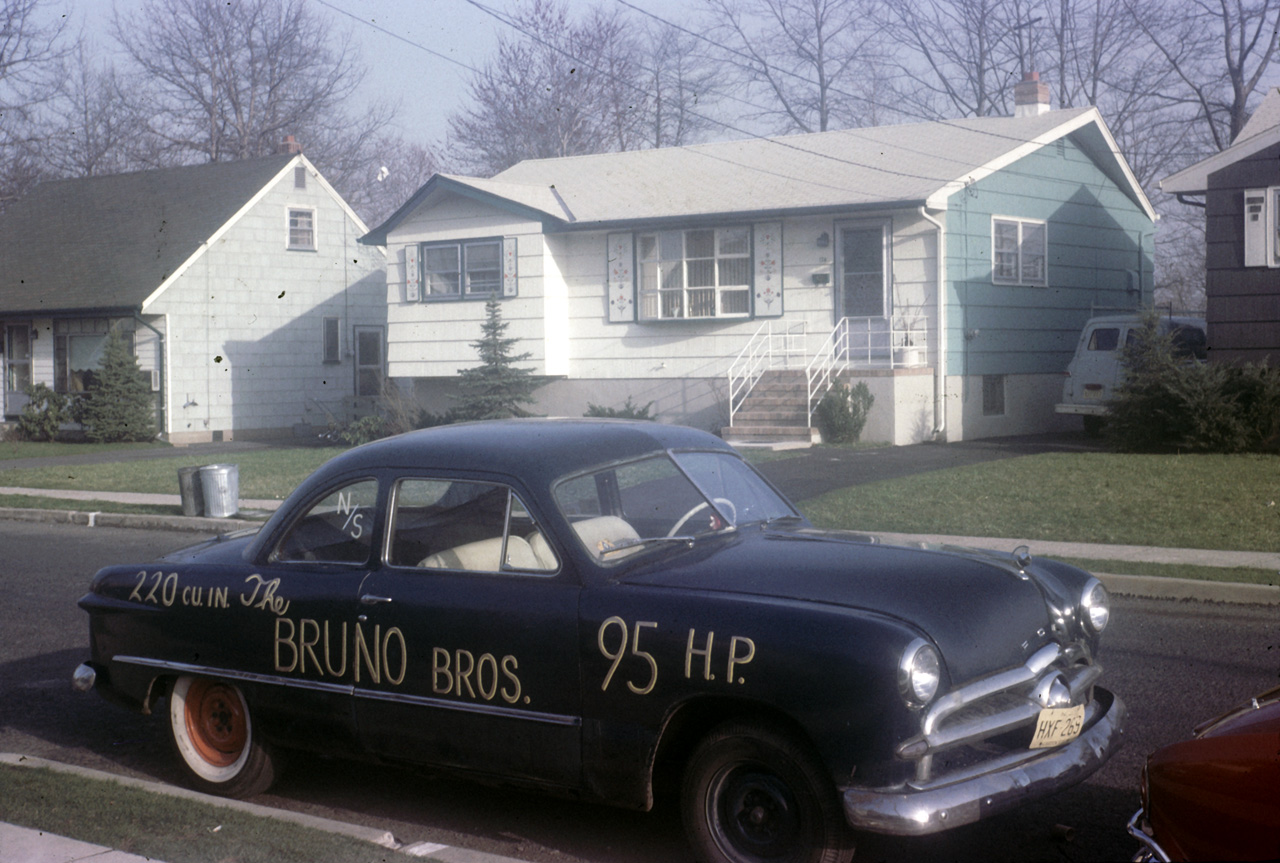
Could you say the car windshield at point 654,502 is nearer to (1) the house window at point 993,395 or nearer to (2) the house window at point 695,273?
(2) the house window at point 695,273

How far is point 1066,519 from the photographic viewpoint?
40.2ft

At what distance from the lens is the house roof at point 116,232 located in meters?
30.3

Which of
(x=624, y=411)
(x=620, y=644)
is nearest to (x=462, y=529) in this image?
(x=620, y=644)

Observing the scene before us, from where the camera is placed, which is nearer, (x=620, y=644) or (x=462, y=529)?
(x=620, y=644)

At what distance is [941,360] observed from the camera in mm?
21875

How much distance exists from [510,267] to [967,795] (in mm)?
A: 21404

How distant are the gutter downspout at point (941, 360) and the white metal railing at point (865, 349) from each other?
1.00 feet

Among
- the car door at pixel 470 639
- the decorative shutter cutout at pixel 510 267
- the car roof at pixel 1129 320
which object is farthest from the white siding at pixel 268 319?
the car door at pixel 470 639

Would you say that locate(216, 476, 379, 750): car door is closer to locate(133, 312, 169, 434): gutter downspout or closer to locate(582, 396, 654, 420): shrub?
locate(582, 396, 654, 420): shrub

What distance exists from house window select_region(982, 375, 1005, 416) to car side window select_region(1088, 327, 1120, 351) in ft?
7.27

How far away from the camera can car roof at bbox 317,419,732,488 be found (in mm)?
5117

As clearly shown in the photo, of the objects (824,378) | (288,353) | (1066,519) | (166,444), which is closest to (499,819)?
(1066,519)

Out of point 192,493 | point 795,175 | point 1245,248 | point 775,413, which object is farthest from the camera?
point 795,175

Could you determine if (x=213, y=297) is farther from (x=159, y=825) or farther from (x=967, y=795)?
(x=967, y=795)
